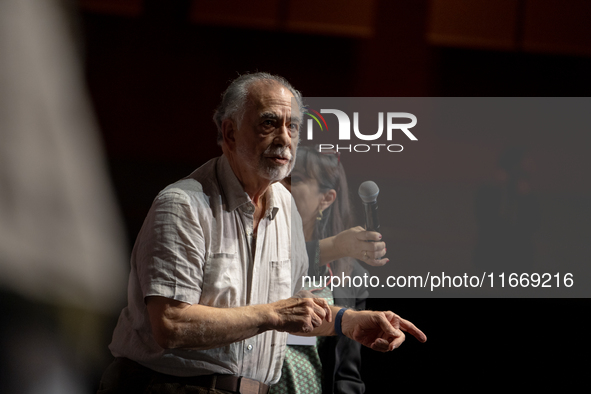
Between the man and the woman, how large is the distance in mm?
123

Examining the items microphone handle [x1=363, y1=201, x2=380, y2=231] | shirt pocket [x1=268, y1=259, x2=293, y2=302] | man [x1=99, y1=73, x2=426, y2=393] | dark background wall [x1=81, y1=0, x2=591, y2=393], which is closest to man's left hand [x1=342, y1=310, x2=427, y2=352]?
man [x1=99, y1=73, x2=426, y2=393]

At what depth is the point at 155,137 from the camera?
96.3 inches

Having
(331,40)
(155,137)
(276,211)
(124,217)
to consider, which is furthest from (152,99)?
Result: (276,211)

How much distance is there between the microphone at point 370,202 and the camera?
1861 millimetres

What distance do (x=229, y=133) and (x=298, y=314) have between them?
626 mm

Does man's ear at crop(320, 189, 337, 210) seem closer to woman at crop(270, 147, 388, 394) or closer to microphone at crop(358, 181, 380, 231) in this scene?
woman at crop(270, 147, 388, 394)

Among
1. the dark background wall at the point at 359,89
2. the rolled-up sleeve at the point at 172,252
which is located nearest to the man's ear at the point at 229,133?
the rolled-up sleeve at the point at 172,252

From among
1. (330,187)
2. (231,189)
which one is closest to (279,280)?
(231,189)

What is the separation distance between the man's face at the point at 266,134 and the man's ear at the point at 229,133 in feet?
0.09

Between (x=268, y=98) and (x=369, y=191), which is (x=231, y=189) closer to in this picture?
(x=268, y=98)

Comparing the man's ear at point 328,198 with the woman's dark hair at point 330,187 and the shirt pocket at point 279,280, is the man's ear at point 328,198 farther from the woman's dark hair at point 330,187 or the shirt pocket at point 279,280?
the shirt pocket at point 279,280

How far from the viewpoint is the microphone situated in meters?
1.86

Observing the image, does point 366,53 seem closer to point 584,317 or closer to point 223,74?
point 223,74

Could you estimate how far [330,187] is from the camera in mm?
1874
